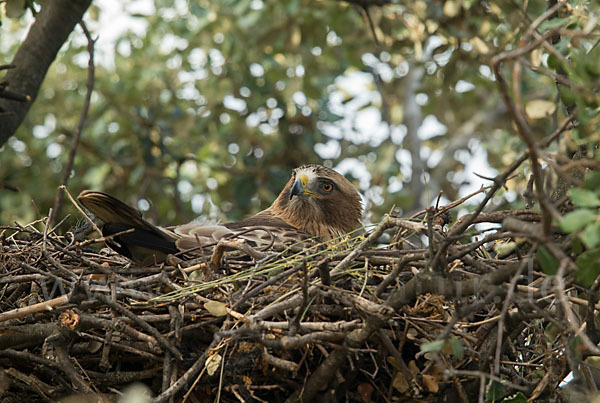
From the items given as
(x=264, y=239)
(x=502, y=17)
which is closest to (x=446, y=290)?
(x=264, y=239)

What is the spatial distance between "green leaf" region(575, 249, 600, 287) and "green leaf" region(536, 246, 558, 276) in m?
0.07

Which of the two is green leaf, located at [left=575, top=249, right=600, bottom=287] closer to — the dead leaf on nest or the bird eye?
the dead leaf on nest

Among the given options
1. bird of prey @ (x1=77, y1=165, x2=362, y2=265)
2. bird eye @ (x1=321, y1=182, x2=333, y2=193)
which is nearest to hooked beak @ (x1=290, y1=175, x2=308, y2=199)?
bird of prey @ (x1=77, y1=165, x2=362, y2=265)

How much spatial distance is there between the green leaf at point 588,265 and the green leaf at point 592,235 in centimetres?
17

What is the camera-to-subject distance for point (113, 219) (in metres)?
3.75

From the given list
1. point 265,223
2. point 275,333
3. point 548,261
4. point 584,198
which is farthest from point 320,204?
point 584,198

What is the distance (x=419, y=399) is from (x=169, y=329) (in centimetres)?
114

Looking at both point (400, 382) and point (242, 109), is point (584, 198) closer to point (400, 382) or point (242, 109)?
point (400, 382)

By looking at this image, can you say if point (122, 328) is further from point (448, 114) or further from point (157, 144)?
point (448, 114)

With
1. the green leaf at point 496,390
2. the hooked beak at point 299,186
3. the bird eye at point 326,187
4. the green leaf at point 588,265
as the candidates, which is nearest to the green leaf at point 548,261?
the green leaf at point 588,265

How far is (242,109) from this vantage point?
27.2 ft

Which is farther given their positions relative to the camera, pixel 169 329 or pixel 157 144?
pixel 157 144

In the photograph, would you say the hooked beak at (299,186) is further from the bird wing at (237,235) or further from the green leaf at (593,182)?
the green leaf at (593,182)

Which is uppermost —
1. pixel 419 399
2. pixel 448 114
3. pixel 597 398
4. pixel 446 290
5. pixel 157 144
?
pixel 448 114
